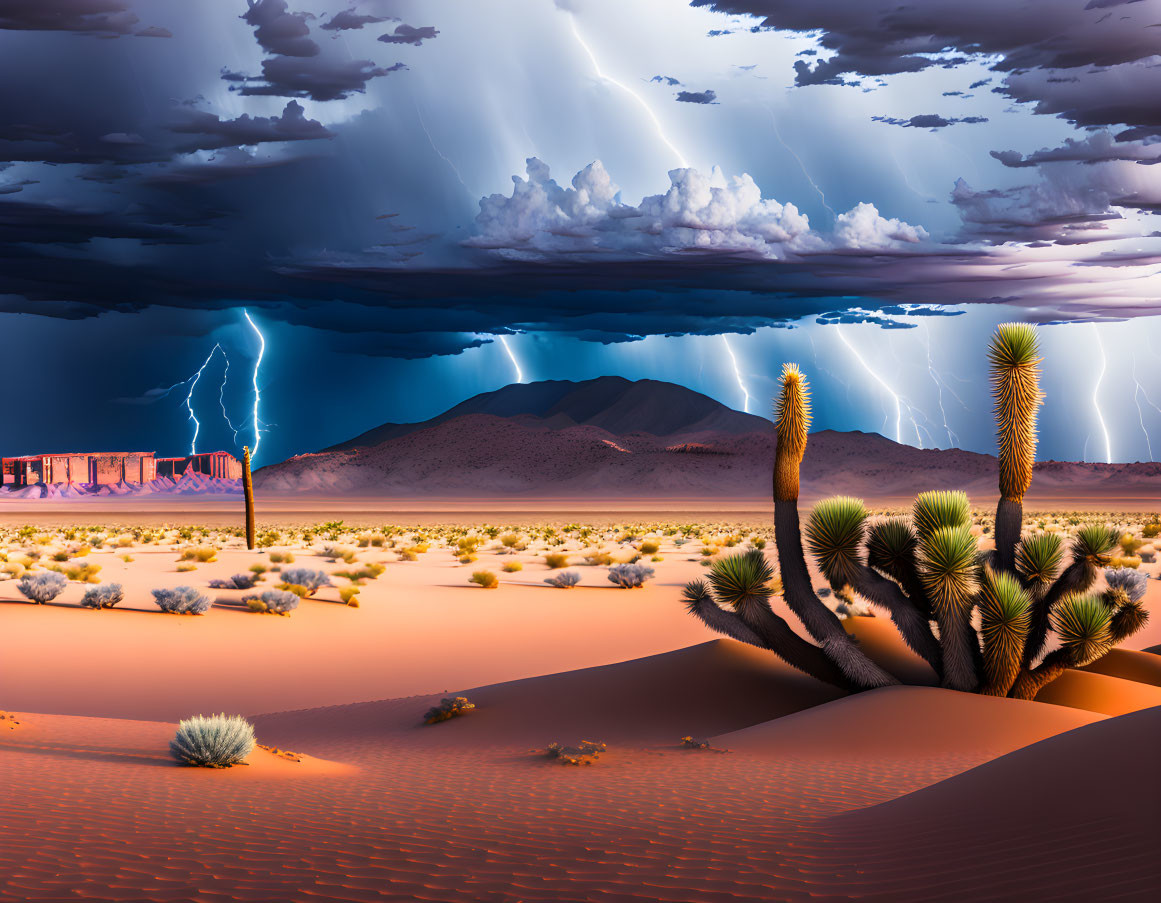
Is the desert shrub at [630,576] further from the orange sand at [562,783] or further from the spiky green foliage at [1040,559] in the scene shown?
the spiky green foliage at [1040,559]

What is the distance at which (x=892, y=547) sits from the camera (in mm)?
12984

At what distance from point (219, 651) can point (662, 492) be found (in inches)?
3567

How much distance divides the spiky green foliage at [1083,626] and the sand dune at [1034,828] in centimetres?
575

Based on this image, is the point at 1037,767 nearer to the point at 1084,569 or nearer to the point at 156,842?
the point at 156,842

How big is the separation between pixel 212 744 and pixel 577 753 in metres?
3.44

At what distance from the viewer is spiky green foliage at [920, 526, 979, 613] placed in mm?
11898

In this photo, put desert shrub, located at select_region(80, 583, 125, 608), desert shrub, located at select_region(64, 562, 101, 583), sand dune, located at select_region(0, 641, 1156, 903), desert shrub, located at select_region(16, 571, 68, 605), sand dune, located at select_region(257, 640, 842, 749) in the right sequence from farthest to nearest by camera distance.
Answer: desert shrub, located at select_region(64, 562, 101, 583), desert shrub, located at select_region(16, 571, 68, 605), desert shrub, located at select_region(80, 583, 125, 608), sand dune, located at select_region(257, 640, 842, 749), sand dune, located at select_region(0, 641, 1156, 903)

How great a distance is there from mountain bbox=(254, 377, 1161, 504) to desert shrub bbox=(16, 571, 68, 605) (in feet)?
275

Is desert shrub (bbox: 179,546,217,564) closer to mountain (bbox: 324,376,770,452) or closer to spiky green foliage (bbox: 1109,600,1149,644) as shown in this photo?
spiky green foliage (bbox: 1109,600,1149,644)

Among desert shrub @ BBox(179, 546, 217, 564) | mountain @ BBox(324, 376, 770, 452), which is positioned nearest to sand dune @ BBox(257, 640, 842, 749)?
desert shrub @ BBox(179, 546, 217, 564)

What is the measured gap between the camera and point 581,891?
17.4ft

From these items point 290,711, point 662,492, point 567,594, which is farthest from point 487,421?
point 290,711

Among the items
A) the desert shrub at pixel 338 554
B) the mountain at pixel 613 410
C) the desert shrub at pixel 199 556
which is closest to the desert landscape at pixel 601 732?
the desert shrub at pixel 199 556

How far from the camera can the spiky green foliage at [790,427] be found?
12.9 meters
